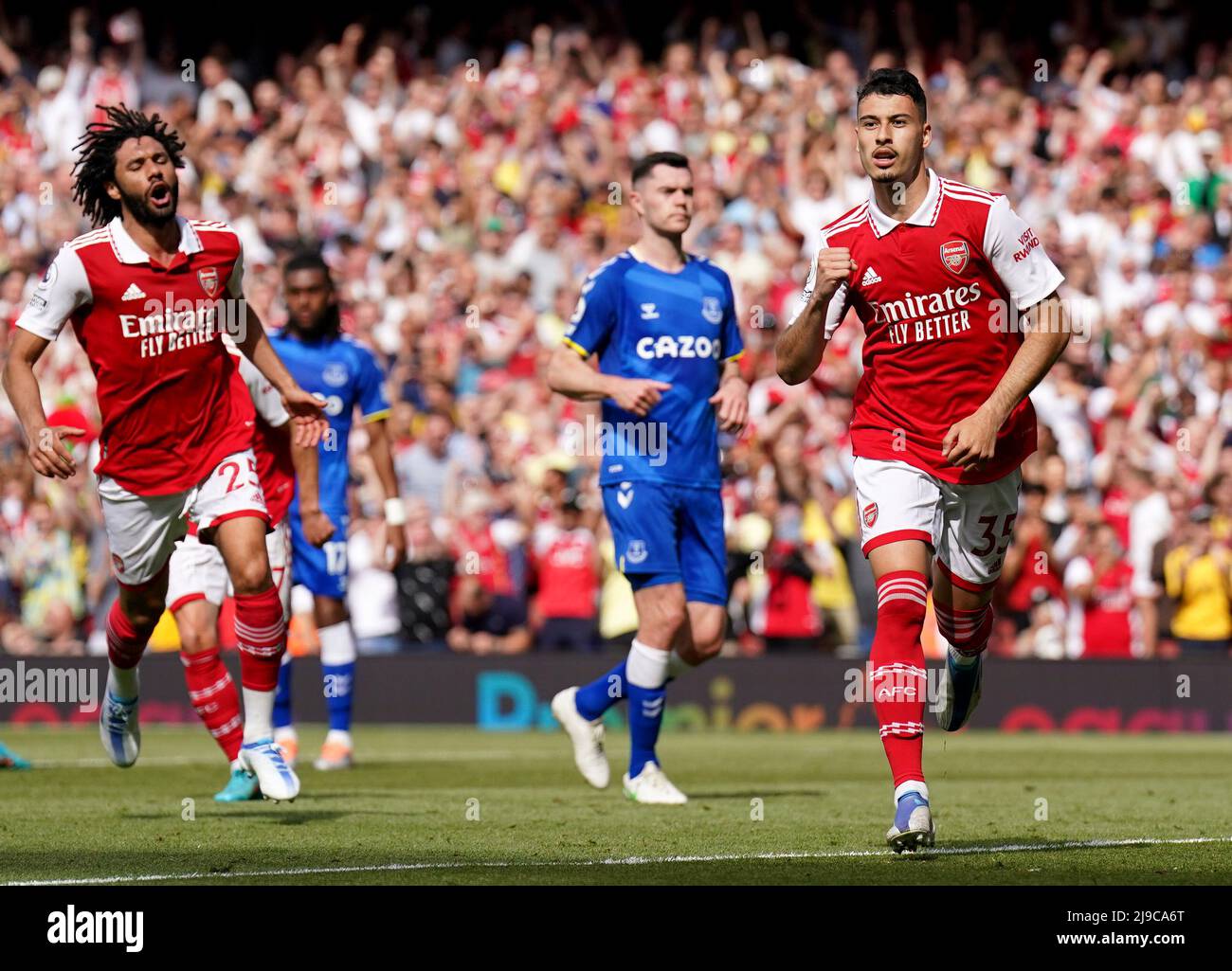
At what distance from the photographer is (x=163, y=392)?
9352 millimetres

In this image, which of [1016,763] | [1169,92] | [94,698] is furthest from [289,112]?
[1016,763]

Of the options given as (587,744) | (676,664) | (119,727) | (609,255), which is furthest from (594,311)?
(609,255)

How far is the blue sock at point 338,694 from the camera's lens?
13086 millimetres

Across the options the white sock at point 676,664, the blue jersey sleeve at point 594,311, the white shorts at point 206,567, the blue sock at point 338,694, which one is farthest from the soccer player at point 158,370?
the blue sock at point 338,694

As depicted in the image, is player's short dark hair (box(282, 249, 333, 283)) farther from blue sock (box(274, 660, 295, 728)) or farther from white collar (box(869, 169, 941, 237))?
white collar (box(869, 169, 941, 237))

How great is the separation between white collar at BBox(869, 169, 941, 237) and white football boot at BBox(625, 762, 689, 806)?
327 cm

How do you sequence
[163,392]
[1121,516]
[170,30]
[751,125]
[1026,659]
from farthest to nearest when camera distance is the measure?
[170,30] < [751,125] < [1121,516] < [1026,659] < [163,392]


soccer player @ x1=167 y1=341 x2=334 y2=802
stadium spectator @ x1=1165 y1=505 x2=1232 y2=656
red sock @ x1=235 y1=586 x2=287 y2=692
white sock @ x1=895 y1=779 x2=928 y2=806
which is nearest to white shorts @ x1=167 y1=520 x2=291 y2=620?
soccer player @ x1=167 y1=341 x2=334 y2=802

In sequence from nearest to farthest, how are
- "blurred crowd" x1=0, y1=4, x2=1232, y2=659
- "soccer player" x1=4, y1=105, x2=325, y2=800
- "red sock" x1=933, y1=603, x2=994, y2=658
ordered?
1. "red sock" x1=933, y1=603, x2=994, y2=658
2. "soccer player" x1=4, y1=105, x2=325, y2=800
3. "blurred crowd" x1=0, y1=4, x2=1232, y2=659

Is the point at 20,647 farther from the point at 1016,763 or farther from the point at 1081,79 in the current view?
the point at 1081,79

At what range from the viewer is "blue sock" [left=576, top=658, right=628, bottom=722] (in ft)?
35.4

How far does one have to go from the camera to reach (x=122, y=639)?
384 inches

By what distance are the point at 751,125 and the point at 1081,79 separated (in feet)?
13.2

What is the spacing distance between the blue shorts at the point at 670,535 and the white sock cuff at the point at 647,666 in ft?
1.06
